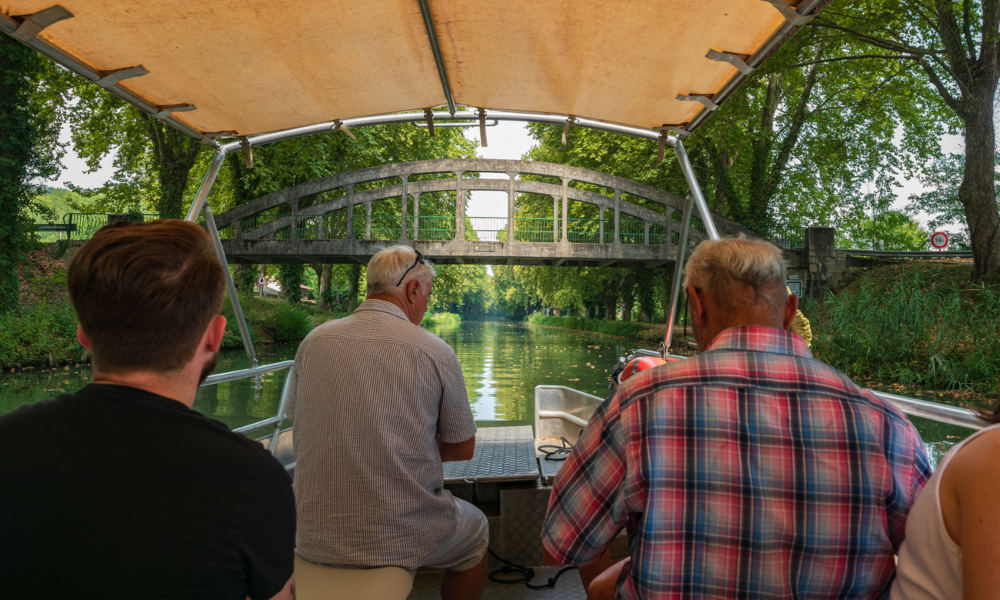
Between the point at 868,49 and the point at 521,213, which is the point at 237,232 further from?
the point at 868,49

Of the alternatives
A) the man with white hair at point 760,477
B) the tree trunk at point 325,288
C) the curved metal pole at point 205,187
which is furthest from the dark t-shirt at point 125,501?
the tree trunk at point 325,288

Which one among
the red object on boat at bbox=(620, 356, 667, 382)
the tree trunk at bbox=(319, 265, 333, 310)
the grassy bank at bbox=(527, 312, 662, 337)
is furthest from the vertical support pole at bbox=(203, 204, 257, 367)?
the tree trunk at bbox=(319, 265, 333, 310)

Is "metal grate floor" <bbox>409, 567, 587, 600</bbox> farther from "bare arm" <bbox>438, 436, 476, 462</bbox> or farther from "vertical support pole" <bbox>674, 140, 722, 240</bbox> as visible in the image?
"vertical support pole" <bbox>674, 140, 722, 240</bbox>

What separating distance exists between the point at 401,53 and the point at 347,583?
199 centimetres

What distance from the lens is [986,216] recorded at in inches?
456

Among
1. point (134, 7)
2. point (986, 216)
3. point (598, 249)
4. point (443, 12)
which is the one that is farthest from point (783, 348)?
point (598, 249)

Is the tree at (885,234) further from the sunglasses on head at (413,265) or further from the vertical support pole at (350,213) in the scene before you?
the sunglasses on head at (413,265)

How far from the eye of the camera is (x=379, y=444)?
1739 mm

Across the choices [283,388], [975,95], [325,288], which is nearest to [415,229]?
[325,288]

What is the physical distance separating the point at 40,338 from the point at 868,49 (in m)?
22.4

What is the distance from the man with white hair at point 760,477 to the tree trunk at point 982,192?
43.4ft

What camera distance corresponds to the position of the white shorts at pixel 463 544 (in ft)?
6.18

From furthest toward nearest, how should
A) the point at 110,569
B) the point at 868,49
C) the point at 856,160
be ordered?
the point at 856,160 < the point at 868,49 < the point at 110,569

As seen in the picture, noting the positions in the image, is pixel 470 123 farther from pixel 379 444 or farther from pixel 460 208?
pixel 460 208
